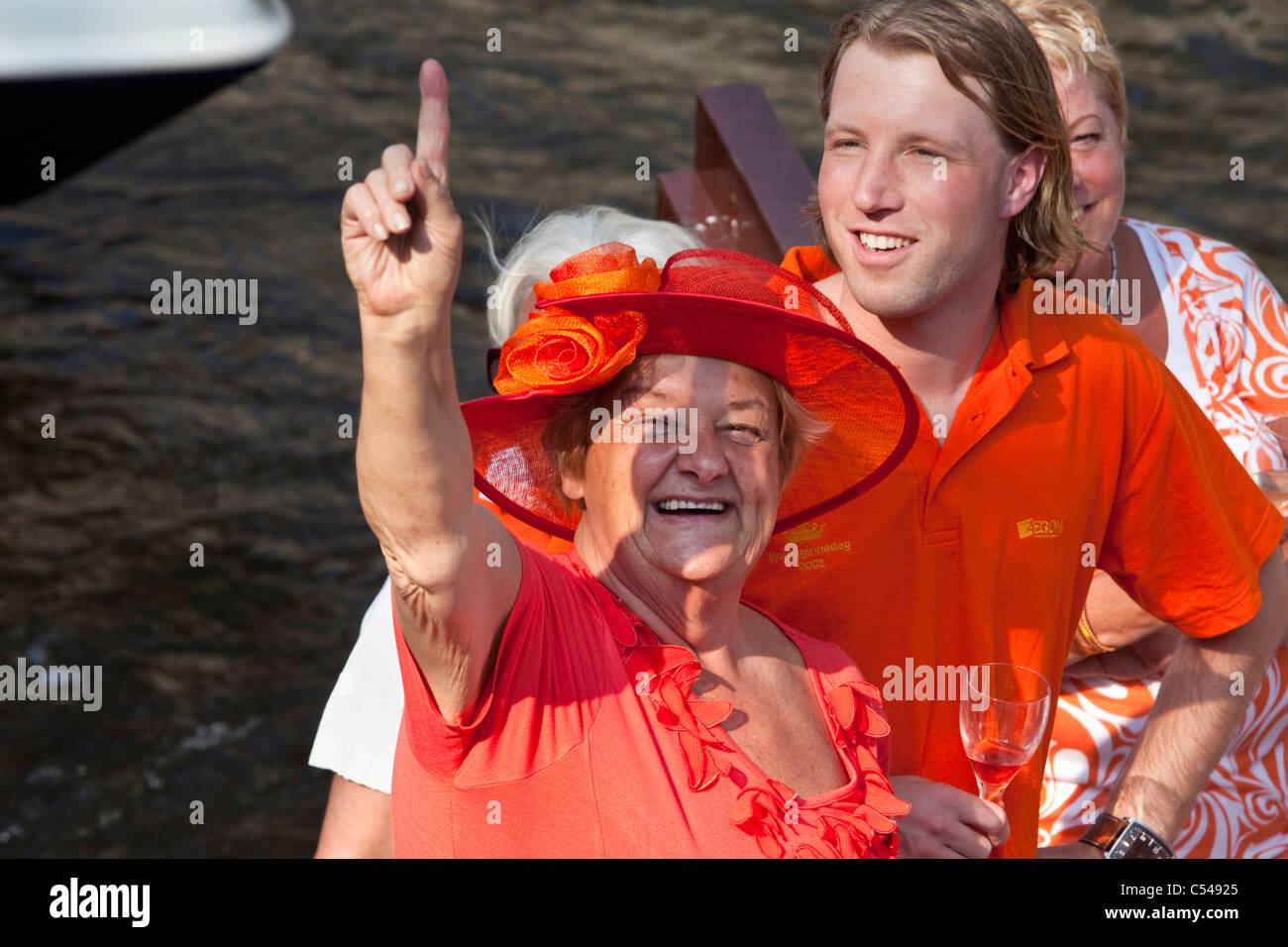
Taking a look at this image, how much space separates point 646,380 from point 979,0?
85 cm

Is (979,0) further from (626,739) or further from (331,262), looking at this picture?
(331,262)

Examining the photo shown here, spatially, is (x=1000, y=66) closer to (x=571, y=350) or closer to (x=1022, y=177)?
(x=1022, y=177)

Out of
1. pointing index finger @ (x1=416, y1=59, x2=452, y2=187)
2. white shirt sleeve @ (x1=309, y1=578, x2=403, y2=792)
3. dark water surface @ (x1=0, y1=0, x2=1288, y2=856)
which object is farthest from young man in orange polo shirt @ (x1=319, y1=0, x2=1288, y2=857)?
dark water surface @ (x1=0, y1=0, x2=1288, y2=856)

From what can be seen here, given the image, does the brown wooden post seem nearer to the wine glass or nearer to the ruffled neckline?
the wine glass

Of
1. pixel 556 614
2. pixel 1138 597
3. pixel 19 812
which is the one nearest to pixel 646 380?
pixel 556 614

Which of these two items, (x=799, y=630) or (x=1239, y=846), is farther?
(x=1239, y=846)

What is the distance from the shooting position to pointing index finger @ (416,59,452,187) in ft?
4.89

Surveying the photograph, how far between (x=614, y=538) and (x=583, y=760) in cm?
33

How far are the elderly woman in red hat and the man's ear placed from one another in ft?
1.24

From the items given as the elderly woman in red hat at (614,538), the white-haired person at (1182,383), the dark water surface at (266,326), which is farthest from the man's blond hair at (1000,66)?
the dark water surface at (266,326)

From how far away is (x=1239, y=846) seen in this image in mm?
3084

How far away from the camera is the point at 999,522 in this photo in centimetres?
242

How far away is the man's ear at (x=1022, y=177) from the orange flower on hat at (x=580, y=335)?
A: 653 millimetres

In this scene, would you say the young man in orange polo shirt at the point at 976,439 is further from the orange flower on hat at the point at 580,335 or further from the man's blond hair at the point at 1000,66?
the orange flower on hat at the point at 580,335
